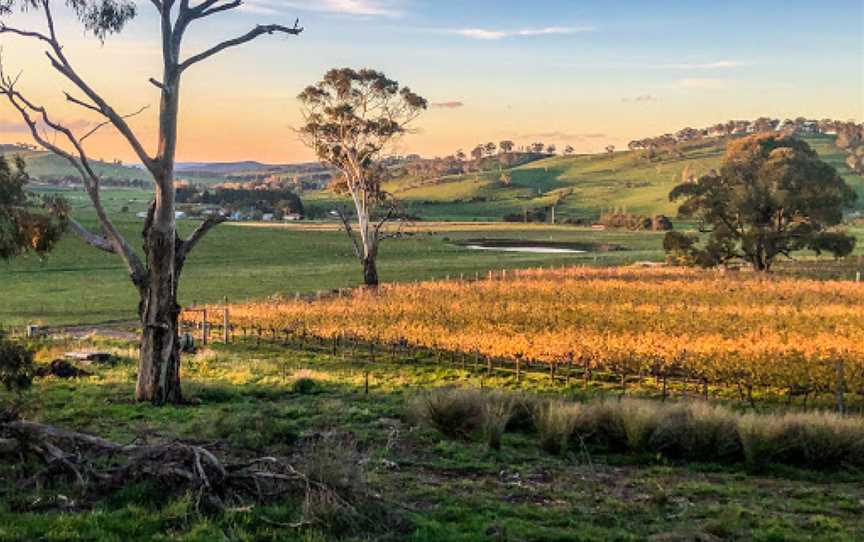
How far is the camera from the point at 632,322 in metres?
31.4

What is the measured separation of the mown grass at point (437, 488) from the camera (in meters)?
8.71

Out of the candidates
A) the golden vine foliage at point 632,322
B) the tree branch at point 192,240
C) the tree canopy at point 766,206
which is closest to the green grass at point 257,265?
the tree canopy at point 766,206

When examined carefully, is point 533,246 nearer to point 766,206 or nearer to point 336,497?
point 766,206

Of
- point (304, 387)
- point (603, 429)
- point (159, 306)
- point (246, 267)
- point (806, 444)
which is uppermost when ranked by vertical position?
point (159, 306)

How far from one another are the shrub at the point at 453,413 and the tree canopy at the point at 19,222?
9.69m

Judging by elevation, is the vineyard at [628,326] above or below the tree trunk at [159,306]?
below

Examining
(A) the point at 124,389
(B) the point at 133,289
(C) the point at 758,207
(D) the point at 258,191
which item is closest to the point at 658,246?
(C) the point at 758,207

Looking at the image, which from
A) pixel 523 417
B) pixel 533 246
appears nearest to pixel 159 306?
pixel 523 417

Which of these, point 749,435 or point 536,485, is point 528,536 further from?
point 749,435

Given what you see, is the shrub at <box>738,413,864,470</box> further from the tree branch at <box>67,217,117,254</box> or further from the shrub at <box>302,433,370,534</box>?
the tree branch at <box>67,217,117,254</box>

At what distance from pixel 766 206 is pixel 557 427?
41953 mm

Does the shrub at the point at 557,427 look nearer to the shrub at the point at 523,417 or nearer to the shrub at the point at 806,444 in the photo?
the shrub at the point at 523,417

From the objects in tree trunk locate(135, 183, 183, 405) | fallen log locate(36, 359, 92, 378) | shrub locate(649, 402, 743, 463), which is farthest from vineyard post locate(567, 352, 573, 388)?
fallen log locate(36, 359, 92, 378)

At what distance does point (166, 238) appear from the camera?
687 inches
